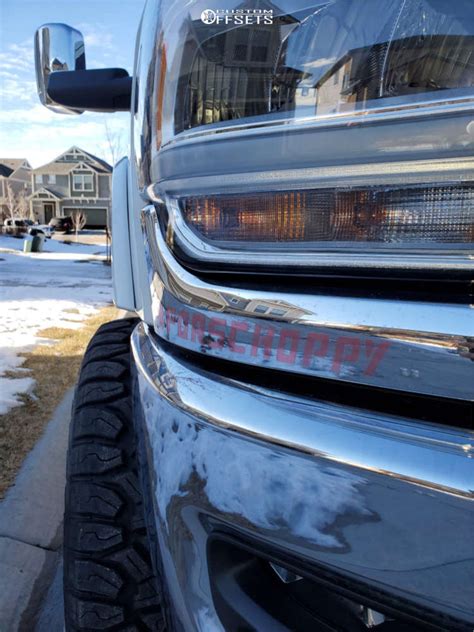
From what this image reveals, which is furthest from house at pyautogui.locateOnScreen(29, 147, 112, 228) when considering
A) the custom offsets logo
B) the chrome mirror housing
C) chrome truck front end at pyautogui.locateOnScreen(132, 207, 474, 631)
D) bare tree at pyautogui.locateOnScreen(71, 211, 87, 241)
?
chrome truck front end at pyautogui.locateOnScreen(132, 207, 474, 631)

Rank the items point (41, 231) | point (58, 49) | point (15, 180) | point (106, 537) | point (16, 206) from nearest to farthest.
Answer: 1. point (106, 537)
2. point (58, 49)
3. point (41, 231)
4. point (16, 206)
5. point (15, 180)

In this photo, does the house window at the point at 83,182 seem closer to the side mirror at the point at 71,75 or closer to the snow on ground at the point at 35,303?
the snow on ground at the point at 35,303

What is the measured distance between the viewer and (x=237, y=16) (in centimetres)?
92

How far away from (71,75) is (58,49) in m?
0.09

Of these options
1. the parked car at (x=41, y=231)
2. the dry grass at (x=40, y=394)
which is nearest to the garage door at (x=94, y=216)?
the parked car at (x=41, y=231)

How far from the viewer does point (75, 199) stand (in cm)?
4725

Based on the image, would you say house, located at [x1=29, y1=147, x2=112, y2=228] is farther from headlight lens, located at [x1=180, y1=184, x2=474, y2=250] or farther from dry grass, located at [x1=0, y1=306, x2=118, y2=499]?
headlight lens, located at [x1=180, y1=184, x2=474, y2=250]

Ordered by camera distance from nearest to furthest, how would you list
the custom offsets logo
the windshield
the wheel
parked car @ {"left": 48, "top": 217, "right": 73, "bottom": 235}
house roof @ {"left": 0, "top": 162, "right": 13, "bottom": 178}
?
1. the windshield
2. the custom offsets logo
3. the wheel
4. parked car @ {"left": 48, "top": 217, "right": 73, "bottom": 235}
5. house roof @ {"left": 0, "top": 162, "right": 13, "bottom": 178}

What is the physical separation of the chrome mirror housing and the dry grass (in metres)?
1.97

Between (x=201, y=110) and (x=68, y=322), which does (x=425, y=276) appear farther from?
(x=68, y=322)

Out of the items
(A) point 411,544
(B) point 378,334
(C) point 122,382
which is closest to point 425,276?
(B) point 378,334

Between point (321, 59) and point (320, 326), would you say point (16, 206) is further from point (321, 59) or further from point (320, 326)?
point (320, 326)

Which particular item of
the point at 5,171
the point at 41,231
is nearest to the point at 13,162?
the point at 5,171

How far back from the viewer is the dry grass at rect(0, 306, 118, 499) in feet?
9.14
